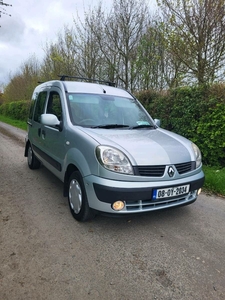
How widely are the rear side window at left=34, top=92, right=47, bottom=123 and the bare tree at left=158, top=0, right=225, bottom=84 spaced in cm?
618

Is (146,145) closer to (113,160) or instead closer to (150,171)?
(150,171)

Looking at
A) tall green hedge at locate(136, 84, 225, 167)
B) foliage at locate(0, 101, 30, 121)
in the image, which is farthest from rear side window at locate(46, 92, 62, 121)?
foliage at locate(0, 101, 30, 121)

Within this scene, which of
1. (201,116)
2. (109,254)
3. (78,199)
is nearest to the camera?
(109,254)

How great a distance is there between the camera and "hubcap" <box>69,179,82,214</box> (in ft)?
9.88

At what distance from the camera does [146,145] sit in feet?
9.30

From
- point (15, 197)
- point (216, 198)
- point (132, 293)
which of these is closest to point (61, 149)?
point (15, 197)

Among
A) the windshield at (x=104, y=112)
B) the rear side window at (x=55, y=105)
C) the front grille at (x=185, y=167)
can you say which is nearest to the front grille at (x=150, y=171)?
the front grille at (x=185, y=167)

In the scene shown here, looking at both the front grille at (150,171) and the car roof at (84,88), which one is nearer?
the front grille at (150,171)

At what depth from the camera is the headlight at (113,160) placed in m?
2.61

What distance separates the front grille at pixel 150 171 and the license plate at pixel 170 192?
0.61ft

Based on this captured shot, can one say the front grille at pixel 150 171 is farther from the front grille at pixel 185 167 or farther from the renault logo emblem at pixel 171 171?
the front grille at pixel 185 167

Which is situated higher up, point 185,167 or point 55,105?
point 55,105

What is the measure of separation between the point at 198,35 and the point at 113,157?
8261 mm

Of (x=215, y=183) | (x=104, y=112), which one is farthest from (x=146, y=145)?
(x=215, y=183)
